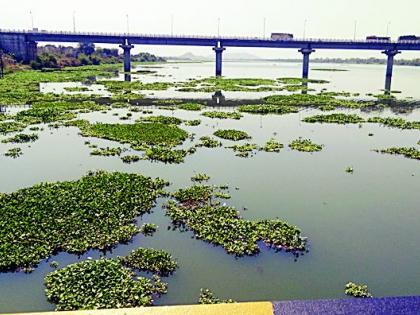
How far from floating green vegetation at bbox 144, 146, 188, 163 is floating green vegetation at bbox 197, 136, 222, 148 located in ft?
6.88

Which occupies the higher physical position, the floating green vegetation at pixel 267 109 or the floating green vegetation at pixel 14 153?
the floating green vegetation at pixel 267 109

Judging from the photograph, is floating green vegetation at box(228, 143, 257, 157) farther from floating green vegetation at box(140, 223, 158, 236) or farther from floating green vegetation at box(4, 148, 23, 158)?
floating green vegetation at box(4, 148, 23, 158)

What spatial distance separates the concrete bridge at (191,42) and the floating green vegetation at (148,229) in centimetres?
8209

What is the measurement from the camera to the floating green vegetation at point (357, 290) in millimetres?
9781

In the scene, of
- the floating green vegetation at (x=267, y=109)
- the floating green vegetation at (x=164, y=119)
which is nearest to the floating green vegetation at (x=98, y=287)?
the floating green vegetation at (x=164, y=119)

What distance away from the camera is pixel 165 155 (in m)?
20.7

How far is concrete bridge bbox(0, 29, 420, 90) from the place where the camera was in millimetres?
88625

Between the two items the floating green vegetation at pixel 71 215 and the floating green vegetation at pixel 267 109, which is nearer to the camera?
the floating green vegetation at pixel 71 215

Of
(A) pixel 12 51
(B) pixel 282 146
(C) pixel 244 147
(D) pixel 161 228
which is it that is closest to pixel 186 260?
(D) pixel 161 228

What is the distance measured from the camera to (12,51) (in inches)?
3610

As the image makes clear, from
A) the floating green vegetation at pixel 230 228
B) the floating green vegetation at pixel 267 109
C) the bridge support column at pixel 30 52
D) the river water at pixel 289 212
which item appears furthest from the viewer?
the bridge support column at pixel 30 52

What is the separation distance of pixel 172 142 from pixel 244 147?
176 inches

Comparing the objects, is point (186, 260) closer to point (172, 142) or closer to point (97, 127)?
point (172, 142)

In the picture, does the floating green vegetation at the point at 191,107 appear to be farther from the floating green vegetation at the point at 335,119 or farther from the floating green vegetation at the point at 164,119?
the floating green vegetation at the point at 335,119
